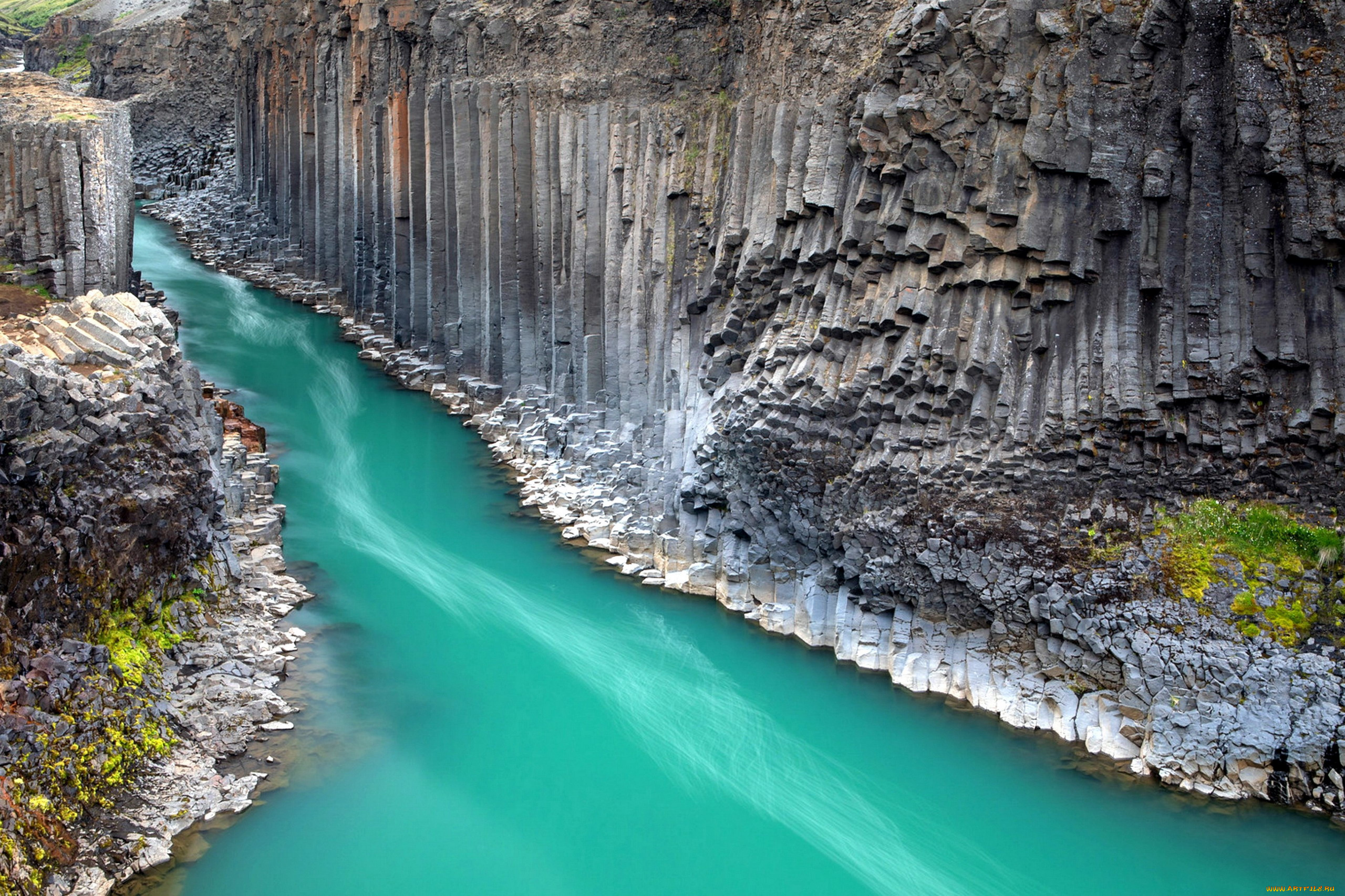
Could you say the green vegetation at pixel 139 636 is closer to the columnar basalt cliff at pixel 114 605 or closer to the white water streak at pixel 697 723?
the columnar basalt cliff at pixel 114 605

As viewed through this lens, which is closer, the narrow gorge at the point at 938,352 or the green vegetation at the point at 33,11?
the narrow gorge at the point at 938,352

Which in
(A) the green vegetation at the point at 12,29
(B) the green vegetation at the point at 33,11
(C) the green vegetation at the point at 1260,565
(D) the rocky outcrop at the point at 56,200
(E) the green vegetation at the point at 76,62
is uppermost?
(B) the green vegetation at the point at 33,11

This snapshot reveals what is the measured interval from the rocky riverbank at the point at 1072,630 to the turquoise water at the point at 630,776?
42 cm

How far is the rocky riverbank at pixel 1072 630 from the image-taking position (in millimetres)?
14469

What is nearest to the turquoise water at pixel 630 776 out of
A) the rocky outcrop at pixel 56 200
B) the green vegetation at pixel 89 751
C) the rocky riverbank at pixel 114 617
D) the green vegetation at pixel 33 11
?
the rocky riverbank at pixel 114 617

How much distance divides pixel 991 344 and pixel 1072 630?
379 centimetres

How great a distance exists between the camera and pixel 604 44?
969 inches

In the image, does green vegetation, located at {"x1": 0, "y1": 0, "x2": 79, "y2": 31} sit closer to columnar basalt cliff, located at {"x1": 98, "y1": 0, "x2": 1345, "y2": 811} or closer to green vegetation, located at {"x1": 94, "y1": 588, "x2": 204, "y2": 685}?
columnar basalt cliff, located at {"x1": 98, "y1": 0, "x2": 1345, "y2": 811}

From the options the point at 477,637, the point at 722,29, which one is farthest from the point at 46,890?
the point at 722,29

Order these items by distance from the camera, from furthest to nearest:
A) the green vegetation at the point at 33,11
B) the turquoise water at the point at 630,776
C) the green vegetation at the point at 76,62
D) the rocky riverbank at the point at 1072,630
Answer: the green vegetation at the point at 33,11 < the green vegetation at the point at 76,62 < the rocky riverbank at the point at 1072,630 < the turquoise water at the point at 630,776

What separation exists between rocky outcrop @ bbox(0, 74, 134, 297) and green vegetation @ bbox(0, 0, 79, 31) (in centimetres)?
5136

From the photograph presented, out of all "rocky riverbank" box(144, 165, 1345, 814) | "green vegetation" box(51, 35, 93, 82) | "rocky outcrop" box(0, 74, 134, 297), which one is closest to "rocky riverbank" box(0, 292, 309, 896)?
Result: "rocky outcrop" box(0, 74, 134, 297)

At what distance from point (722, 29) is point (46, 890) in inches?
698

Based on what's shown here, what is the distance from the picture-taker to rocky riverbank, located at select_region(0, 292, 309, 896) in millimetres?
12867
